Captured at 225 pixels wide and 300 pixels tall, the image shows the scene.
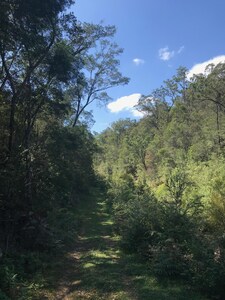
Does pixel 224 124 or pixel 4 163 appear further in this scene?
pixel 224 124

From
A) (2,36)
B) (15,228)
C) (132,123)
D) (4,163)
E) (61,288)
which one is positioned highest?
(132,123)

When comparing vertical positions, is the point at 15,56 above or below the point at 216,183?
above

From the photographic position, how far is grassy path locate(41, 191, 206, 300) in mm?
7312

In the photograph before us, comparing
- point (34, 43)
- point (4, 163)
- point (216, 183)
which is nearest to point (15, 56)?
point (34, 43)

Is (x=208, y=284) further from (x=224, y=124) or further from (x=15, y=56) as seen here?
(x=224, y=124)

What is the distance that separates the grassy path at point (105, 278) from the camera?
288 inches

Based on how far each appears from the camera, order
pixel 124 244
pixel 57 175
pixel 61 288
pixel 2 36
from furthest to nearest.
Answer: pixel 57 175 < pixel 124 244 < pixel 2 36 < pixel 61 288

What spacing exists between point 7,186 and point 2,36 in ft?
14.1

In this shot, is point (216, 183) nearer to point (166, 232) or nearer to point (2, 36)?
point (166, 232)

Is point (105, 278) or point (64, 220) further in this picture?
point (64, 220)

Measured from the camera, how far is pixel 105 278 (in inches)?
338

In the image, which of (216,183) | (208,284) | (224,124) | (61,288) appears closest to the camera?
(208,284)

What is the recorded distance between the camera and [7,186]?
9781 millimetres

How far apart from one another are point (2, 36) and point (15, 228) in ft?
19.2
